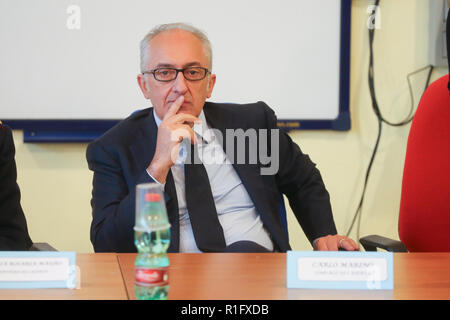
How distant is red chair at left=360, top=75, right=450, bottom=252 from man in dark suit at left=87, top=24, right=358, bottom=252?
0.28m

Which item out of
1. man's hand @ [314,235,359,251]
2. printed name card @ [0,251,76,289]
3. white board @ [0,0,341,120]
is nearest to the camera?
printed name card @ [0,251,76,289]

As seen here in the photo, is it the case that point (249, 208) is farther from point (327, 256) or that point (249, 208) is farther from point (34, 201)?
point (34, 201)

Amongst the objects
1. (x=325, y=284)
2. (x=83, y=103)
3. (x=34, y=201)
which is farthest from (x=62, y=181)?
(x=325, y=284)

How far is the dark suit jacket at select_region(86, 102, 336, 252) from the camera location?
1.79m

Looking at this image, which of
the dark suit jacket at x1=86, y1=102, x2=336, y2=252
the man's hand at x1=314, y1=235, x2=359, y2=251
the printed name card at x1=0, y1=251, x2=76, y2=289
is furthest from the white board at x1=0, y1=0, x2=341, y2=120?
the printed name card at x1=0, y1=251, x2=76, y2=289

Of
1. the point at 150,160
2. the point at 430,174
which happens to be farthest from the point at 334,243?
the point at 150,160

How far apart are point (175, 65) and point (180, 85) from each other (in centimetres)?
7

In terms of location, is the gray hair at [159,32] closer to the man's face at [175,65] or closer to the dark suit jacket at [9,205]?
the man's face at [175,65]

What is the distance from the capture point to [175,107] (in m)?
1.94

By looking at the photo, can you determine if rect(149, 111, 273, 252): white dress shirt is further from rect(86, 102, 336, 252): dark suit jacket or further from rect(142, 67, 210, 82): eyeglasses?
rect(142, 67, 210, 82): eyeglasses

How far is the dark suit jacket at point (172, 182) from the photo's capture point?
5.88 ft

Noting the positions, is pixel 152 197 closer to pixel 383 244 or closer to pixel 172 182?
pixel 172 182

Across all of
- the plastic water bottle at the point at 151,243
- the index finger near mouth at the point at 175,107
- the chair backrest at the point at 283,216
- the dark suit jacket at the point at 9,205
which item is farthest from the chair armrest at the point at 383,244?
the dark suit jacket at the point at 9,205

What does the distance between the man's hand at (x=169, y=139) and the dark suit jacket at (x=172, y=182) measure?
5cm
